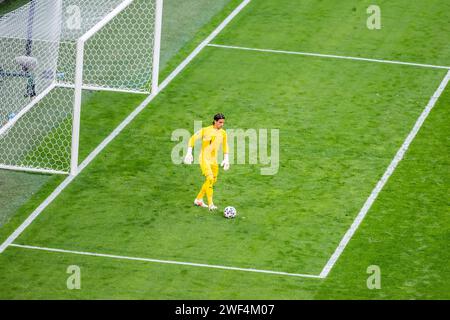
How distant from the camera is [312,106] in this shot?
26.2 metres

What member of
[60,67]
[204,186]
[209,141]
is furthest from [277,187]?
[60,67]

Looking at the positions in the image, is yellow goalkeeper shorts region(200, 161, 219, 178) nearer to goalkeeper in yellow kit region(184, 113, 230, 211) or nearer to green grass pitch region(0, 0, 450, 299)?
goalkeeper in yellow kit region(184, 113, 230, 211)

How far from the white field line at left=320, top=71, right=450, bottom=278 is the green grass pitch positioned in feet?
0.37

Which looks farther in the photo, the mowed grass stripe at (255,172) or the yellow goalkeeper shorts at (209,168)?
the yellow goalkeeper shorts at (209,168)

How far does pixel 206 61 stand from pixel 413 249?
8484mm

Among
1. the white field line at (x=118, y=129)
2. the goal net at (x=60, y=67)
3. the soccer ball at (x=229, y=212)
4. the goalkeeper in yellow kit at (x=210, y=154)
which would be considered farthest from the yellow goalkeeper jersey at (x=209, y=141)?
the white field line at (x=118, y=129)

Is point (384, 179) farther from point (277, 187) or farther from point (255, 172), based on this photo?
point (255, 172)

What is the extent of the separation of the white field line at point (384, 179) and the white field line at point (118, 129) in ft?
16.2

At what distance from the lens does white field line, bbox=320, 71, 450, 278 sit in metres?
20.8

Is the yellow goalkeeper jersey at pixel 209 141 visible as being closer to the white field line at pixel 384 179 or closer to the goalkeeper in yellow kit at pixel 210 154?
the goalkeeper in yellow kit at pixel 210 154

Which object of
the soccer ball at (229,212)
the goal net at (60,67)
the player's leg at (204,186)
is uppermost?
the goal net at (60,67)

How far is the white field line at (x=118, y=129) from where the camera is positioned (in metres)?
21.5

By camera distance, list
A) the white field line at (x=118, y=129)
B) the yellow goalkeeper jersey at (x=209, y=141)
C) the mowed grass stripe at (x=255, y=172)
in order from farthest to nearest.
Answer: the yellow goalkeeper jersey at (x=209, y=141) → the white field line at (x=118, y=129) → the mowed grass stripe at (x=255, y=172)

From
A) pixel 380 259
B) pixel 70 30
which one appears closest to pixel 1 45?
pixel 70 30
